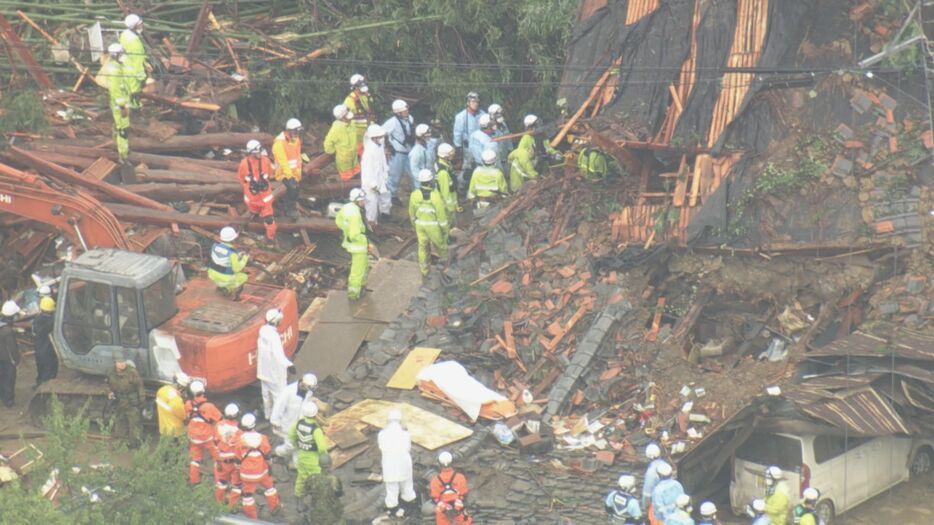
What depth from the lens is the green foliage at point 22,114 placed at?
90.5ft

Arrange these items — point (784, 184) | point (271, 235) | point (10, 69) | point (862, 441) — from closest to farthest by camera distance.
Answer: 1. point (862, 441)
2. point (784, 184)
3. point (271, 235)
4. point (10, 69)

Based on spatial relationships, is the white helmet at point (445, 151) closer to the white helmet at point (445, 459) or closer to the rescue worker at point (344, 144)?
the rescue worker at point (344, 144)

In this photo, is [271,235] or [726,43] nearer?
[726,43]

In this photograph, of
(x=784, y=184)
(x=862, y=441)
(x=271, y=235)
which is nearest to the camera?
(x=862, y=441)

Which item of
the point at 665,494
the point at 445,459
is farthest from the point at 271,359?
the point at 665,494

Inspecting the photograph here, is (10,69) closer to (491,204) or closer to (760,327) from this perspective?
(491,204)

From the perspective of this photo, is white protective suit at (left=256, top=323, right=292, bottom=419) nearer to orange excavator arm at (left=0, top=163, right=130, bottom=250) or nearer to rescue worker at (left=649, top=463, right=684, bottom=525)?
orange excavator arm at (left=0, top=163, right=130, bottom=250)

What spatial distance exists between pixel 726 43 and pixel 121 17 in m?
11.9

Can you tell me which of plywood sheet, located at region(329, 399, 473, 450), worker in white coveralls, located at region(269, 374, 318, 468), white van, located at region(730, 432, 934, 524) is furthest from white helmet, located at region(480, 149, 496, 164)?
white van, located at region(730, 432, 934, 524)

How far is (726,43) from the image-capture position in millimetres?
25172

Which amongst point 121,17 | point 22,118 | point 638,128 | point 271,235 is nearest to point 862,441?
point 638,128

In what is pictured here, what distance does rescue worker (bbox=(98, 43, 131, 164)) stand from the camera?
1083 inches

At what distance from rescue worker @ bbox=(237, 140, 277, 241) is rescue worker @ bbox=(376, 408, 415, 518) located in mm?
6679

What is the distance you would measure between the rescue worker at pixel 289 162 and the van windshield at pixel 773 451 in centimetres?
946
